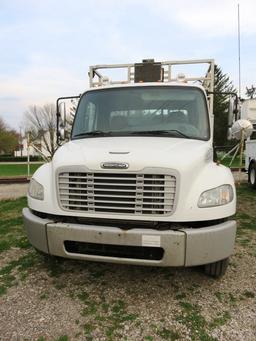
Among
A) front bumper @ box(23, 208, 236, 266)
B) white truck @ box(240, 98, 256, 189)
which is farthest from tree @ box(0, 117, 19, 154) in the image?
front bumper @ box(23, 208, 236, 266)

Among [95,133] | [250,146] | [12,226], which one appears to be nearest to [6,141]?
[250,146]

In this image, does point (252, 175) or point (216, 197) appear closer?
point (216, 197)

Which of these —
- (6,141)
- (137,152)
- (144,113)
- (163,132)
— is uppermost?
(144,113)

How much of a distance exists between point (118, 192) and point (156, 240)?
2.05 ft

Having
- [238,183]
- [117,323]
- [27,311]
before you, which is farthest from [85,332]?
[238,183]

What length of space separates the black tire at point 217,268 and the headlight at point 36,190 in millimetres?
2117

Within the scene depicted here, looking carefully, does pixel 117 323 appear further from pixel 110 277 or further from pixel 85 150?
pixel 85 150

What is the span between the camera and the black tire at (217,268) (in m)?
4.45

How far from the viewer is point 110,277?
471 cm

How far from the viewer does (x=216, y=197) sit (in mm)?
3949

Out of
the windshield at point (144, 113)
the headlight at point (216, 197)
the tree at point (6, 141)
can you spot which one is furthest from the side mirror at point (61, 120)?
the tree at point (6, 141)

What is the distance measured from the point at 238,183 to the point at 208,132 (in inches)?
375

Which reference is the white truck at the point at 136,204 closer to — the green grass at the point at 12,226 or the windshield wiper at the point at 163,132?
the windshield wiper at the point at 163,132

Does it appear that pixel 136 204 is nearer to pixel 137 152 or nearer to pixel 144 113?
pixel 137 152
